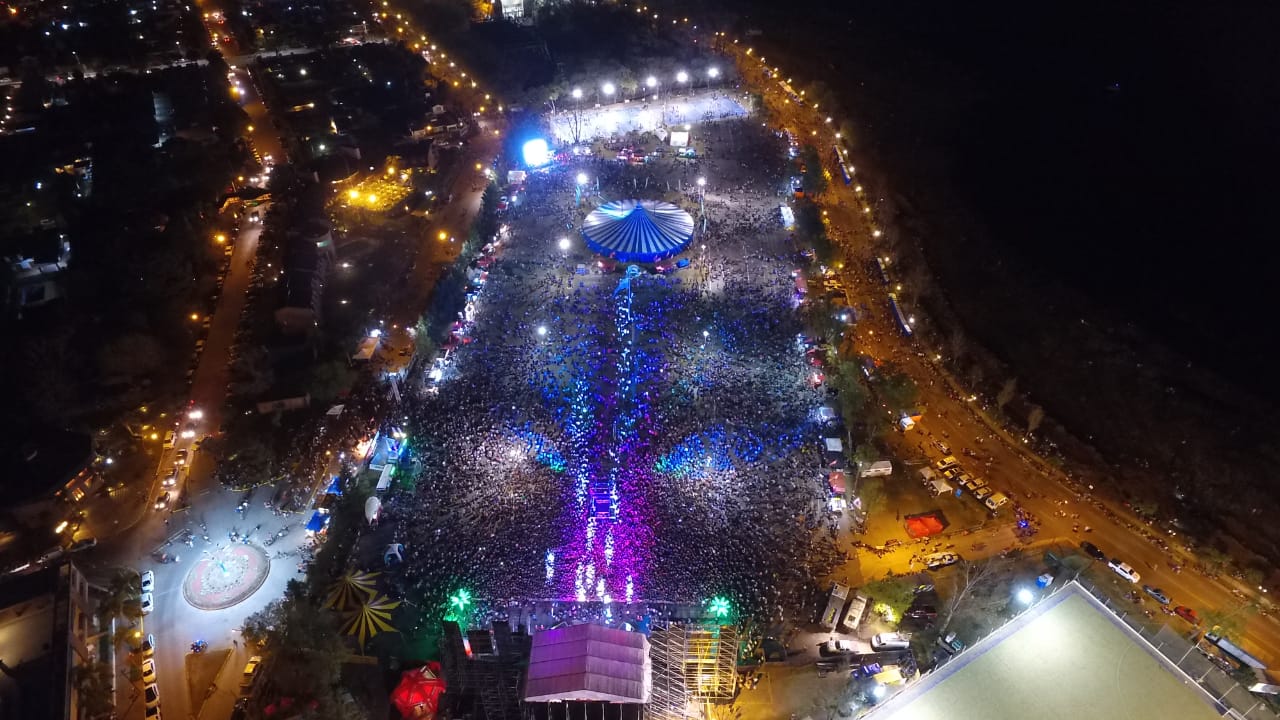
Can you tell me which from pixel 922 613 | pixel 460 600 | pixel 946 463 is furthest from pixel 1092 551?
pixel 460 600

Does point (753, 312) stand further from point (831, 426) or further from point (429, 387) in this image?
point (429, 387)

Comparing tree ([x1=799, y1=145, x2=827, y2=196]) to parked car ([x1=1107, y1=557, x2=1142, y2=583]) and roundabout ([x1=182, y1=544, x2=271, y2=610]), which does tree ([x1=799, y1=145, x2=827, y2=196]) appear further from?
roundabout ([x1=182, y1=544, x2=271, y2=610])

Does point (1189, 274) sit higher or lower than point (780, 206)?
lower

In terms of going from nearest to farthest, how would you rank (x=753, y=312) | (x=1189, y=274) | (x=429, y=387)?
(x=429, y=387)
(x=753, y=312)
(x=1189, y=274)

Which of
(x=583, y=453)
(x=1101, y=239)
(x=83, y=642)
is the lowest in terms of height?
(x=83, y=642)

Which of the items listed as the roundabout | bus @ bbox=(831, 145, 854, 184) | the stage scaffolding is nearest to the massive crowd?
the stage scaffolding

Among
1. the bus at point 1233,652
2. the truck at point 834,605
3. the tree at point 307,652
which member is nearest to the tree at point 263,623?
the tree at point 307,652

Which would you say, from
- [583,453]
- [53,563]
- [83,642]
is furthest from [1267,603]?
[53,563]

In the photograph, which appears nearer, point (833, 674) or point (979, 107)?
point (833, 674)

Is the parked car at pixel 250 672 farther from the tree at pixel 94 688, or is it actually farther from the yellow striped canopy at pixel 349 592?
the tree at pixel 94 688
